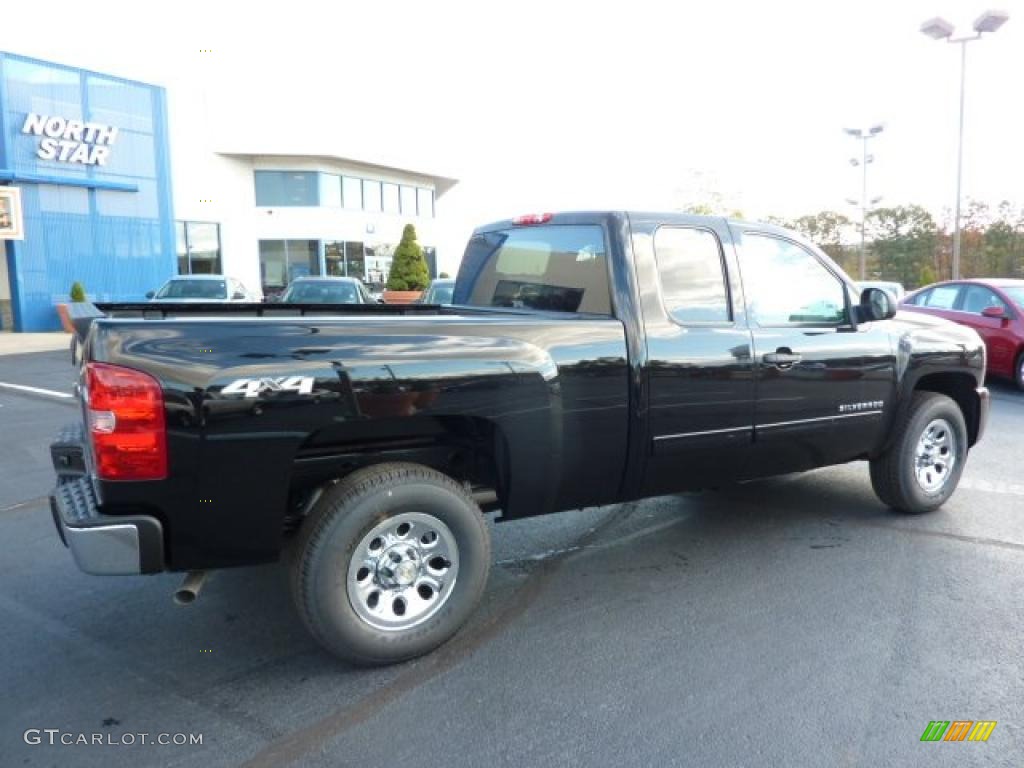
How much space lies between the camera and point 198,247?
101 feet

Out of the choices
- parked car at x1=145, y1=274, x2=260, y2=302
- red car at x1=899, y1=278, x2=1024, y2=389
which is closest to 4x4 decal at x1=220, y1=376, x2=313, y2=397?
red car at x1=899, y1=278, x2=1024, y2=389

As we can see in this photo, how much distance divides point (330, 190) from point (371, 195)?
3182 millimetres

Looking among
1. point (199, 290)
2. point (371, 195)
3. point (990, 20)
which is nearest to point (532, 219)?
point (199, 290)

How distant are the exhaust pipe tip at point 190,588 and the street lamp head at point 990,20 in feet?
71.7

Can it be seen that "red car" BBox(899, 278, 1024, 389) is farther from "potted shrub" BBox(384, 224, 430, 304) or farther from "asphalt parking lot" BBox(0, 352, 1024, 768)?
"potted shrub" BBox(384, 224, 430, 304)

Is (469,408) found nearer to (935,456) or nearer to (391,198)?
(935,456)

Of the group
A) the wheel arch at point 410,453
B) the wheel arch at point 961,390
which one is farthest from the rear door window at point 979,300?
the wheel arch at point 410,453

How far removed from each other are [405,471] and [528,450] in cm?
58

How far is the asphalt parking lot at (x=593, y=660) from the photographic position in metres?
2.88

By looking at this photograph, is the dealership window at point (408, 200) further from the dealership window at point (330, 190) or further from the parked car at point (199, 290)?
the parked car at point (199, 290)

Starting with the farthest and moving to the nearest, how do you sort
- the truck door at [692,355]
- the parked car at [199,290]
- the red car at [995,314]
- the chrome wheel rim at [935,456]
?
the parked car at [199,290]
the red car at [995,314]
the chrome wheel rim at [935,456]
the truck door at [692,355]

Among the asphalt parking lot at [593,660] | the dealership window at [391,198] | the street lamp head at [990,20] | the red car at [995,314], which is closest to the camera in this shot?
the asphalt parking lot at [593,660]

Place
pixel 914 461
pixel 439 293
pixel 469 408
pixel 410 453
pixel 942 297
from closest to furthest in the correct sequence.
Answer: pixel 469 408 < pixel 410 453 < pixel 914 461 < pixel 942 297 < pixel 439 293

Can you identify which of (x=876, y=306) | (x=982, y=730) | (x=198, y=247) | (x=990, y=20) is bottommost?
(x=982, y=730)
